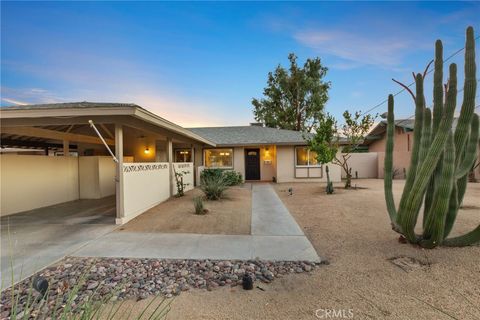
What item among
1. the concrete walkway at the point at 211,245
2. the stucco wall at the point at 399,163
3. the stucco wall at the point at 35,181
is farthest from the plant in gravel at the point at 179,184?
the stucco wall at the point at 399,163

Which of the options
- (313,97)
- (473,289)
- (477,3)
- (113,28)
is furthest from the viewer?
(313,97)

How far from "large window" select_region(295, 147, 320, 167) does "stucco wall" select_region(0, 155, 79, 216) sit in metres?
11.7

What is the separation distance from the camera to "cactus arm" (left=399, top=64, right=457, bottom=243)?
11.0 feet

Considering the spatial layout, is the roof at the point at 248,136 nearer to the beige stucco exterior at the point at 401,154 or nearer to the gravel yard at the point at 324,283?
the beige stucco exterior at the point at 401,154

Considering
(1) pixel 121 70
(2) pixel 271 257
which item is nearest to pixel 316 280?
(2) pixel 271 257

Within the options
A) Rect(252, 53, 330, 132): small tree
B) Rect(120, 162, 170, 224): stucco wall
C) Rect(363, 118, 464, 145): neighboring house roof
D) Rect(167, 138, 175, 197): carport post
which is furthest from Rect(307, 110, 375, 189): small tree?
Rect(252, 53, 330, 132): small tree

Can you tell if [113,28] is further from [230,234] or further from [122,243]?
[230,234]

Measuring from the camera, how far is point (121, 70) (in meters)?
11.6

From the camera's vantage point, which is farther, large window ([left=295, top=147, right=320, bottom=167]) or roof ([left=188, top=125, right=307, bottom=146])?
large window ([left=295, top=147, right=320, bottom=167])

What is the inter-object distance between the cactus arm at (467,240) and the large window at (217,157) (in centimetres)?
1251

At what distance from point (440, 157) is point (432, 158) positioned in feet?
0.85

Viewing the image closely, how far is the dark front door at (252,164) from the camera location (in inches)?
637

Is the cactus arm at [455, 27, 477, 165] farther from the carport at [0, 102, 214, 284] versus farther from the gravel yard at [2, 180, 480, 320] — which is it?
the carport at [0, 102, 214, 284]

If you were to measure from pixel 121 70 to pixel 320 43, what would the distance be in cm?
969
